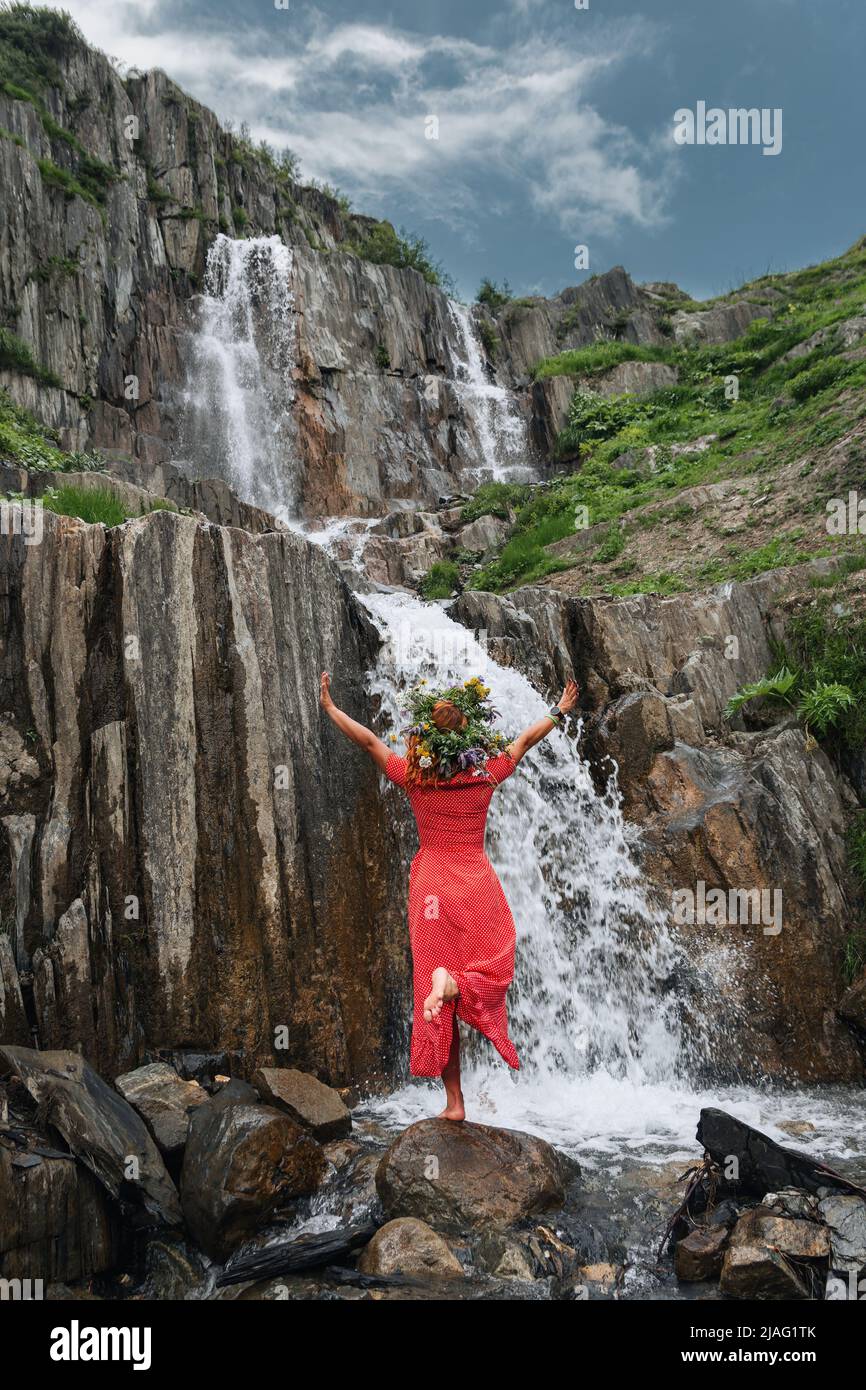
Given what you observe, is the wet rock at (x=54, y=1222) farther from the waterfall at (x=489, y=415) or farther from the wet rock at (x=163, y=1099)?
the waterfall at (x=489, y=415)

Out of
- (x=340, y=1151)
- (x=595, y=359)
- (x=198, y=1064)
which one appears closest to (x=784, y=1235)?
(x=340, y=1151)

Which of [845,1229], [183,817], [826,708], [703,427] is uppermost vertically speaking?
[703,427]

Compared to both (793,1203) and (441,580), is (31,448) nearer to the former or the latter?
(441,580)

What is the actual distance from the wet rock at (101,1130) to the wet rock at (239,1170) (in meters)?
0.18

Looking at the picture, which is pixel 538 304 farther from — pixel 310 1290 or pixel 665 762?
pixel 310 1290

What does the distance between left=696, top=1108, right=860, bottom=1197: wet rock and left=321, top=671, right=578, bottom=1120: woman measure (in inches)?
50.1

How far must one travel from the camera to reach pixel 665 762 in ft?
29.0

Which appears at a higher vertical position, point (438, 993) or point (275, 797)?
point (275, 797)

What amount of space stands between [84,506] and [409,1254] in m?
7.55

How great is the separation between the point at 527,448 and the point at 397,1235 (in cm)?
2352

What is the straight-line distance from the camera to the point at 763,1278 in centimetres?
421

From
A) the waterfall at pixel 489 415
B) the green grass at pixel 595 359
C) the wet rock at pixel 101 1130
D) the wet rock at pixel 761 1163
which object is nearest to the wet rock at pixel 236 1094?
the wet rock at pixel 101 1130

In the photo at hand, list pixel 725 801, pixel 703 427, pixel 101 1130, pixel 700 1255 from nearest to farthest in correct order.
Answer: pixel 700 1255, pixel 101 1130, pixel 725 801, pixel 703 427

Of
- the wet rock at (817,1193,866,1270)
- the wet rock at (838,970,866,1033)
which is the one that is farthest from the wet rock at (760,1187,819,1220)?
the wet rock at (838,970,866,1033)
